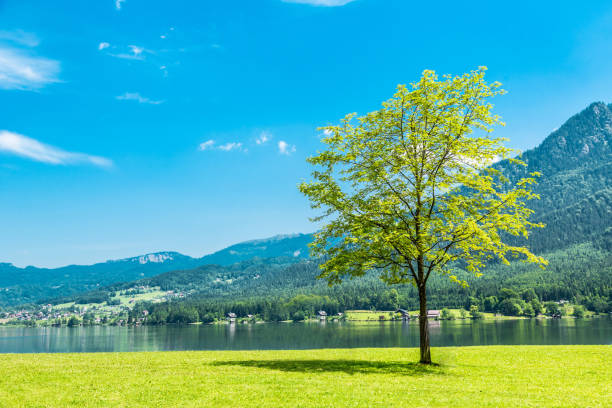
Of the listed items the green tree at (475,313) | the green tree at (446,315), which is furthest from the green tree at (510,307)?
the green tree at (446,315)

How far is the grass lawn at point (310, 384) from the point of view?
14.8 meters

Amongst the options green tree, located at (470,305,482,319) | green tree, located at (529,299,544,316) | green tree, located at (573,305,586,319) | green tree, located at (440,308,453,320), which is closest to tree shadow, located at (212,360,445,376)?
green tree, located at (440,308,453,320)

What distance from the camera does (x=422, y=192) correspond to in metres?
24.8

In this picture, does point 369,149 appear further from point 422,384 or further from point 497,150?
point 422,384

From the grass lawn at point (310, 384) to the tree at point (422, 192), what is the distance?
5.14 m

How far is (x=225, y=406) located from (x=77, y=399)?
5.78 meters

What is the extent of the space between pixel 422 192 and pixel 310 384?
13.0 meters

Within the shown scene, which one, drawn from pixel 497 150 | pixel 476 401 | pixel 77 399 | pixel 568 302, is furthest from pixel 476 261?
pixel 568 302

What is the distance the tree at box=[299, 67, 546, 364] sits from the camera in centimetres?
2334

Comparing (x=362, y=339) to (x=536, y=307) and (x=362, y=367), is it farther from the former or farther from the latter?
(x=536, y=307)

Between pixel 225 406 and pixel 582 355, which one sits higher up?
pixel 225 406

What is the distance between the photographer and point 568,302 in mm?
194250

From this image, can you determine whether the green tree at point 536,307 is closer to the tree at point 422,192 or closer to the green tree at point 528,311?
the green tree at point 528,311

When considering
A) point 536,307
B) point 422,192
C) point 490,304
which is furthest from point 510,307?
point 422,192
